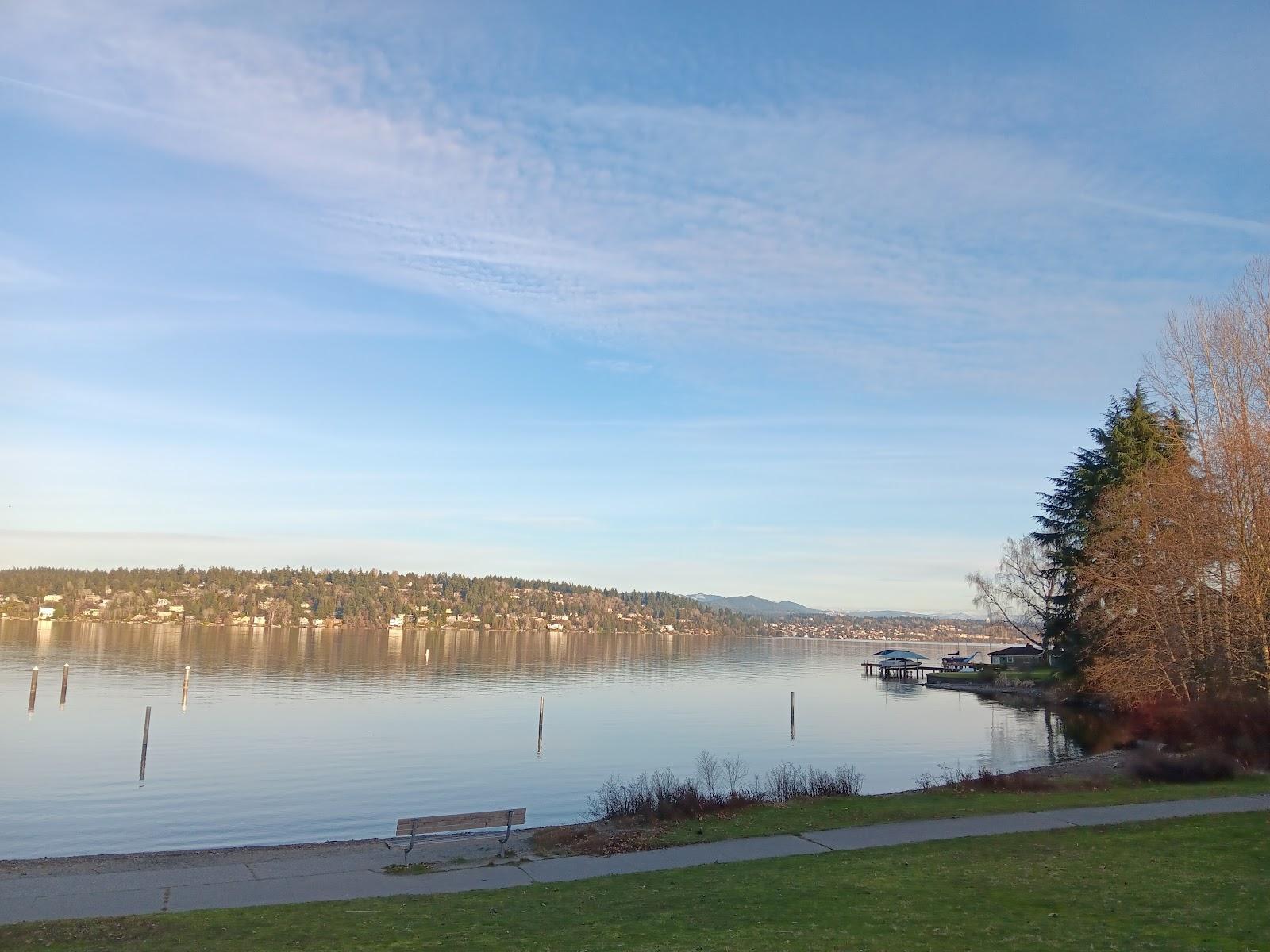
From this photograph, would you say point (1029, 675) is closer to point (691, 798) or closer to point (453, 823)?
point (691, 798)

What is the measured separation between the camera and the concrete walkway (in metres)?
12.2

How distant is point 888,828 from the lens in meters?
16.2

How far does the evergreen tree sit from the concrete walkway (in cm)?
3970

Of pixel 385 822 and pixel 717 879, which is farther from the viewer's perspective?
pixel 385 822

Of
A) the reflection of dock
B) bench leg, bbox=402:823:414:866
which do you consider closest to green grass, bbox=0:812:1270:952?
bench leg, bbox=402:823:414:866

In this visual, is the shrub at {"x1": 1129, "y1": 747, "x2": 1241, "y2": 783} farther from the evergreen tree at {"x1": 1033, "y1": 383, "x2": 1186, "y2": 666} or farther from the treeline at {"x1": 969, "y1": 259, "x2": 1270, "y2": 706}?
the evergreen tree at {"x1": 1033, "y1": 383, "x2": 1186, "y2": 666}

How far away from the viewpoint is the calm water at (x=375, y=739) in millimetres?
27938

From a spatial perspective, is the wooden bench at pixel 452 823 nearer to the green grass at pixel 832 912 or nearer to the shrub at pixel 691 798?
the shrub at pixel 691 798

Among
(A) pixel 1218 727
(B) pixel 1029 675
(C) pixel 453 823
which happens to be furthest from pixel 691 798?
(B) pixel 1029 675

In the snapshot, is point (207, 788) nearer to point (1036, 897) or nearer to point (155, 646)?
point (1036, 897)

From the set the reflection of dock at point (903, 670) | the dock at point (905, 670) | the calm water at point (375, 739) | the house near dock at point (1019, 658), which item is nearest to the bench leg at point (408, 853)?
the calm water at point (375, 739)

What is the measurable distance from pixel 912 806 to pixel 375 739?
1265 inches

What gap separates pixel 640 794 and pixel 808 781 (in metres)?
6.05

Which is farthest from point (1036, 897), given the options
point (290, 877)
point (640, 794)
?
point (640, 794)
